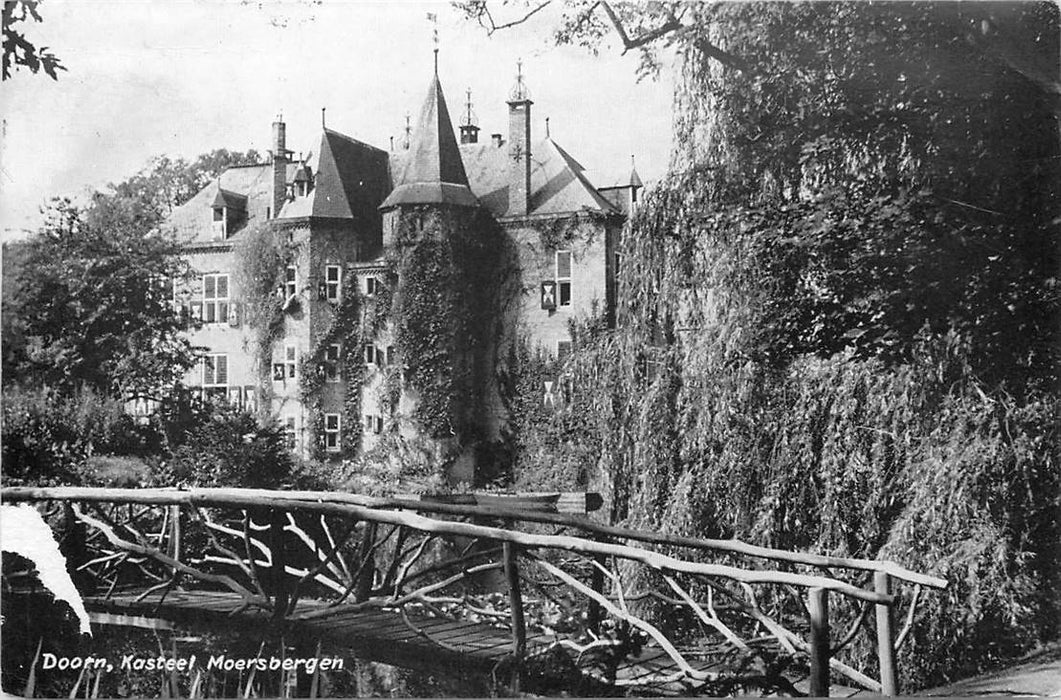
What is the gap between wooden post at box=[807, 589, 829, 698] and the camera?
7.26 ft

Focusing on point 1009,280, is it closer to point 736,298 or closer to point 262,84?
point 736,298

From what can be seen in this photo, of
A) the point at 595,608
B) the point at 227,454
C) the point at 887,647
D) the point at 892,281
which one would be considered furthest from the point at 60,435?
the point at 892,281

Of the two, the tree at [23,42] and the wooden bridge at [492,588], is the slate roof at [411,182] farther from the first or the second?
the wooden bridge at [492,588]

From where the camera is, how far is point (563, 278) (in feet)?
10.6

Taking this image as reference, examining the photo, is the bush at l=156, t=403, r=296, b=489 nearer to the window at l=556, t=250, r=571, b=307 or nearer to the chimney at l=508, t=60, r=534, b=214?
the window at l=556, t=250, r=571, b=307

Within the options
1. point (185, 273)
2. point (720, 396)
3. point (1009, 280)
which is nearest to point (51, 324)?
point (185, 273)

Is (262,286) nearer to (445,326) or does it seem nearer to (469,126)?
(445,326)

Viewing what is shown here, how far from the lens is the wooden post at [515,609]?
251 centimetres

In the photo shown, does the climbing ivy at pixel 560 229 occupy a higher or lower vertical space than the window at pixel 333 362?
higher

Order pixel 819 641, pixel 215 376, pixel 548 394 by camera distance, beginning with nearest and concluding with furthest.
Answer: pixel 819 641 → pixel 548 394 → pixel 215 376

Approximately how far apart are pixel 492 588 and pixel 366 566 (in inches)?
15.7

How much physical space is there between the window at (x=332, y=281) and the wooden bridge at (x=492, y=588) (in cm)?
69

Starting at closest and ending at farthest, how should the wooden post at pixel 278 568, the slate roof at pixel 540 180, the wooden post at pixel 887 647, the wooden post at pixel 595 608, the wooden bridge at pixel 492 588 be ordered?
the wooden post at pixel 887 647, the wooden bridge at pixel 492 588, the wooden post at pixel 595 608, the wooden post at pixel 278 568, the slate roof at pixel 540 180

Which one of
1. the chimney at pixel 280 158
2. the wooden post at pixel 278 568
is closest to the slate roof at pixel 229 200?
the chimney at pixel 280 158
